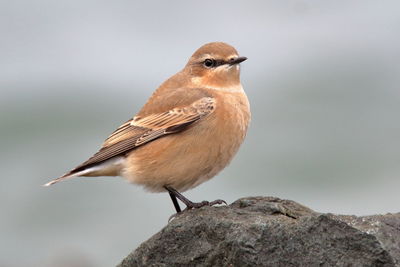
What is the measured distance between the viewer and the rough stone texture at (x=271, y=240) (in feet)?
23.7

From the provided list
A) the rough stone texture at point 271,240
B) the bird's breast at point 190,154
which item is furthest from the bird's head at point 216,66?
the rough stone texture at point 271,240

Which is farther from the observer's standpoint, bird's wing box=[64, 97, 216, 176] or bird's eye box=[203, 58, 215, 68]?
bird's eye box=[203, 58, 215, 68]

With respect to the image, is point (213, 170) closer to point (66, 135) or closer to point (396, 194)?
point (396, 194)

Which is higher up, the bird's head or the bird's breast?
the bird's head

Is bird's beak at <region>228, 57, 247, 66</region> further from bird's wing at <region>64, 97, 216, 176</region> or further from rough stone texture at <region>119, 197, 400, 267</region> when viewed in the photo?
rough stone texture at <region>119, 197, 400, 267</region>

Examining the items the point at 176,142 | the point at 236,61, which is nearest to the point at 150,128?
the point at 176,142

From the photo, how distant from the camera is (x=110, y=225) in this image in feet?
51.8

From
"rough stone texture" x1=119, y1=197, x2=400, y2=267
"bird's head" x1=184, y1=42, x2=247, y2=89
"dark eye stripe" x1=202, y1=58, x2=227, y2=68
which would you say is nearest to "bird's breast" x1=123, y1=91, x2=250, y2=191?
"bird's head" x1=184, y1=42, x2=247, y2=89

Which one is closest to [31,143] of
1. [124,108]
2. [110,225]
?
[124,108]

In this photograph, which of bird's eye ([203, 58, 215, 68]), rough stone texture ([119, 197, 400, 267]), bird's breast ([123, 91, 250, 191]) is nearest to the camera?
rough stone texture ([119, 197, 400, 267])

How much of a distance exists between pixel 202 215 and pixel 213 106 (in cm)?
207

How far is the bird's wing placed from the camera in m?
9.88

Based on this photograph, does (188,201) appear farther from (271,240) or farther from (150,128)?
(271,240)

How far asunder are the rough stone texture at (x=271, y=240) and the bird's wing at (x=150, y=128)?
1657 mm
